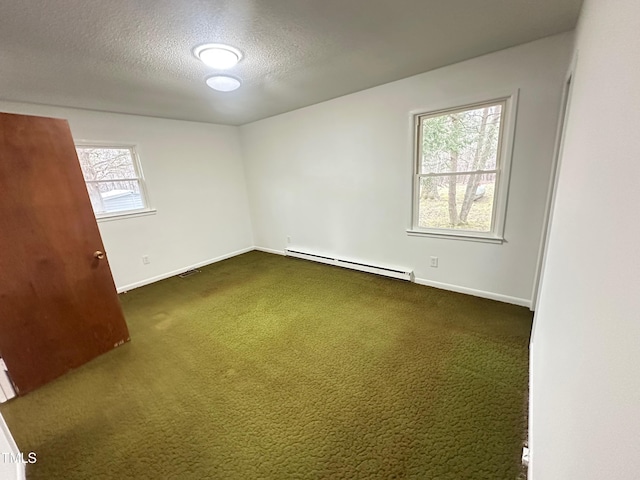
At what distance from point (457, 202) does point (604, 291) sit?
2513 mm

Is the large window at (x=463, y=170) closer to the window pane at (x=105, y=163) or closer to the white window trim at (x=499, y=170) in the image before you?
the white window trim at (x=499, y=170)

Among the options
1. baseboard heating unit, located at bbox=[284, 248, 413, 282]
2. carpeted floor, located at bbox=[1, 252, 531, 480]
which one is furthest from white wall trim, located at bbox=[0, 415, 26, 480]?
baseboard heating unit, located at bbox=[284, 248, 413, 282]

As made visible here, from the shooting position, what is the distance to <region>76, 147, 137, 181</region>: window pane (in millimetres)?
3246

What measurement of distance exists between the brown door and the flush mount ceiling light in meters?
1.23

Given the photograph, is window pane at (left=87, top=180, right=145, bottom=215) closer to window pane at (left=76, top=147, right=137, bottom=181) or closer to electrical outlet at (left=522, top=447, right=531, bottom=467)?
window pane at (left=76, top=147, right=137, bottom=181)

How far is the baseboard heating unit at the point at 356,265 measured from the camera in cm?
333

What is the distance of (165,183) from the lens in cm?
392

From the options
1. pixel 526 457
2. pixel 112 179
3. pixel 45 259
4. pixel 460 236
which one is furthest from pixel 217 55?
pixel 526 457

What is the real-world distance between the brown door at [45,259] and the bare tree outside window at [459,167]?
Result: 10.8 ft

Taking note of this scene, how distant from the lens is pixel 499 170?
251 cm

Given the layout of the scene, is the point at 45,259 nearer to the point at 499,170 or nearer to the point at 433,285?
the point at 433,285

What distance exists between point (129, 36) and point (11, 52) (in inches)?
Result: 34.1

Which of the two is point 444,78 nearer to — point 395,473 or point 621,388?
point 621,388

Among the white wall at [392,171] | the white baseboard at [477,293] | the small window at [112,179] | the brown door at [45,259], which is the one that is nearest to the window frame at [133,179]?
the small window at [112,179]
